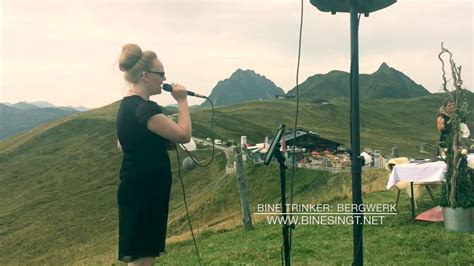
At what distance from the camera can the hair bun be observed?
12.4 feet

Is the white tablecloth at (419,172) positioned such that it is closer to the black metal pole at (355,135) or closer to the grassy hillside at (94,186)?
the grassy hillside at (94,186)

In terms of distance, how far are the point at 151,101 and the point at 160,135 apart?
0.31 metres

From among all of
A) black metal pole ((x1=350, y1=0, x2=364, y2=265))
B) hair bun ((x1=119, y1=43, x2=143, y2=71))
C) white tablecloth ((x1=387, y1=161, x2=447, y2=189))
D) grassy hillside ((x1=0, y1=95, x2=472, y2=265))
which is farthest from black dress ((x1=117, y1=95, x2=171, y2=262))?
grassy hillside ((x1=0, y1=95, x2=472, y2=265))

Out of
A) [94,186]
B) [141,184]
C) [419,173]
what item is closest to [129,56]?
[141,184]

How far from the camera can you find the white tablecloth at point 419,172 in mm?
9375

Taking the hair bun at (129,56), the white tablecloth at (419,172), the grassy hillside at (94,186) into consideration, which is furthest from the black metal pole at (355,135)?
the grassy hillside at (94,186)

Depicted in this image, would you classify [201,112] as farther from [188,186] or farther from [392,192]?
[392,192]

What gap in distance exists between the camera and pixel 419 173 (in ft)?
31.7

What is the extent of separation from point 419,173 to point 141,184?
751 centimetres

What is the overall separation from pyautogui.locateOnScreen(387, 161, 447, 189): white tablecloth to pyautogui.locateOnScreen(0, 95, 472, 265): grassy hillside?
3.69 m

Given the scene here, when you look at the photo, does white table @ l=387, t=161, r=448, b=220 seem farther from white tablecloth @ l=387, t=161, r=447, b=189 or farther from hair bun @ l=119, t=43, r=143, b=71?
hair bun @ l=119, t=43, r=143, b=71

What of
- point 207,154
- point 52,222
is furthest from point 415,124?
point 52,222

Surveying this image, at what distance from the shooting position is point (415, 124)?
503 feet

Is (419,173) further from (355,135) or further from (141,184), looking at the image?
(141,184)
